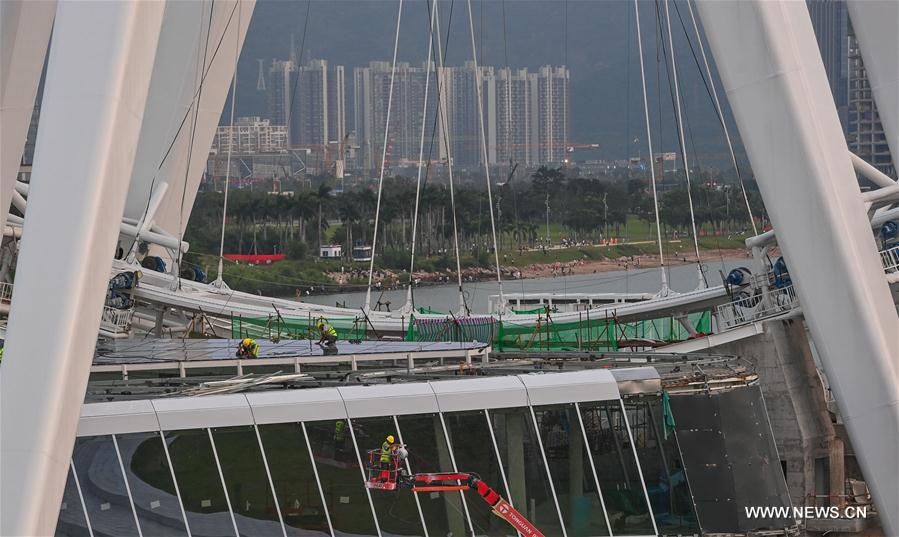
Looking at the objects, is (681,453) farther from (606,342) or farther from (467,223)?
(467,223)

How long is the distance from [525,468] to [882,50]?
22.8 ft

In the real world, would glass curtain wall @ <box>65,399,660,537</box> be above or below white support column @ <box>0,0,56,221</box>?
below

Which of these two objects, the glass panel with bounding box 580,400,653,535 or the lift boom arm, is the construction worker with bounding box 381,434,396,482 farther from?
the glass panel with bounding box 580,400,653,535

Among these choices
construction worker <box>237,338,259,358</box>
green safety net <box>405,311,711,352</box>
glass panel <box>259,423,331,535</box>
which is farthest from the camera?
green safety net <box>405,311,711,352</box>

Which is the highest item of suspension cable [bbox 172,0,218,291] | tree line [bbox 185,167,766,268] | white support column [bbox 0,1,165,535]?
tree line [bbox 185,167,766,268]

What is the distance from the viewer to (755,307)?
1294 inches

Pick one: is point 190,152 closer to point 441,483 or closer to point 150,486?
point 150,486

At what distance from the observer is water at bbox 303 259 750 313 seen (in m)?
96.4

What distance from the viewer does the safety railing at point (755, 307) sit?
31812mm

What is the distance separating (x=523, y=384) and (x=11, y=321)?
312 inches

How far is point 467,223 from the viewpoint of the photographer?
132375 mm

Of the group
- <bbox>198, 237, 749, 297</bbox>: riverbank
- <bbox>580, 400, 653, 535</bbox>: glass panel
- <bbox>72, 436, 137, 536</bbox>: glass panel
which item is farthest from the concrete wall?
<bbox>198, 237, 749, 297</bbox>: riverbank

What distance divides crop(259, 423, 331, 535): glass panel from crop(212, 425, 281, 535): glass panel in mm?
153

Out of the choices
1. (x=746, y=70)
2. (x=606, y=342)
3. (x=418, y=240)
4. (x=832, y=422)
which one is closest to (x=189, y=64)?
(x=606, y=342)
